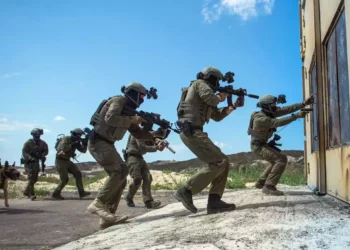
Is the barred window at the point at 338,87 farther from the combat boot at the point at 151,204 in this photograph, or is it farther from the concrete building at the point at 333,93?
the combat boot at the point at 151,204

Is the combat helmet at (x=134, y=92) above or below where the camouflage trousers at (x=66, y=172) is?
above

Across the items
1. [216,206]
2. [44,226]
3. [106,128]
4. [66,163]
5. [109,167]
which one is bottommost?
[44,226]

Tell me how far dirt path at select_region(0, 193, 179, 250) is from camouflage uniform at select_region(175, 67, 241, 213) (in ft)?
5.15

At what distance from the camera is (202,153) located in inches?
211

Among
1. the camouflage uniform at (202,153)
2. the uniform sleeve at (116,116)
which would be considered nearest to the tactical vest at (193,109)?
the camouflage uniform at (202,153)

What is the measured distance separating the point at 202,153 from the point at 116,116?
1228 mm

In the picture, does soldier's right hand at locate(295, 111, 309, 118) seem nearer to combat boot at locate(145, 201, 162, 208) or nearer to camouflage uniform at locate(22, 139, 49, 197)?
combat boot at locate(145, 201, 162, 208)

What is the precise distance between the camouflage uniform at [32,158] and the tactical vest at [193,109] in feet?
25.7

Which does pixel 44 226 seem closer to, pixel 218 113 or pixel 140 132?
pixel 140 132

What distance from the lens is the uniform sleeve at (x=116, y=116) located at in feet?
18.5

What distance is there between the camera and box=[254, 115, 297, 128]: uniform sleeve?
7.21 m

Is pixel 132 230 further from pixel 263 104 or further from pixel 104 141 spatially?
pixel 263 104

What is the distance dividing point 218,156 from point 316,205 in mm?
1327

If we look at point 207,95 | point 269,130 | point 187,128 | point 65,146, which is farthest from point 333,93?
point 65,146
